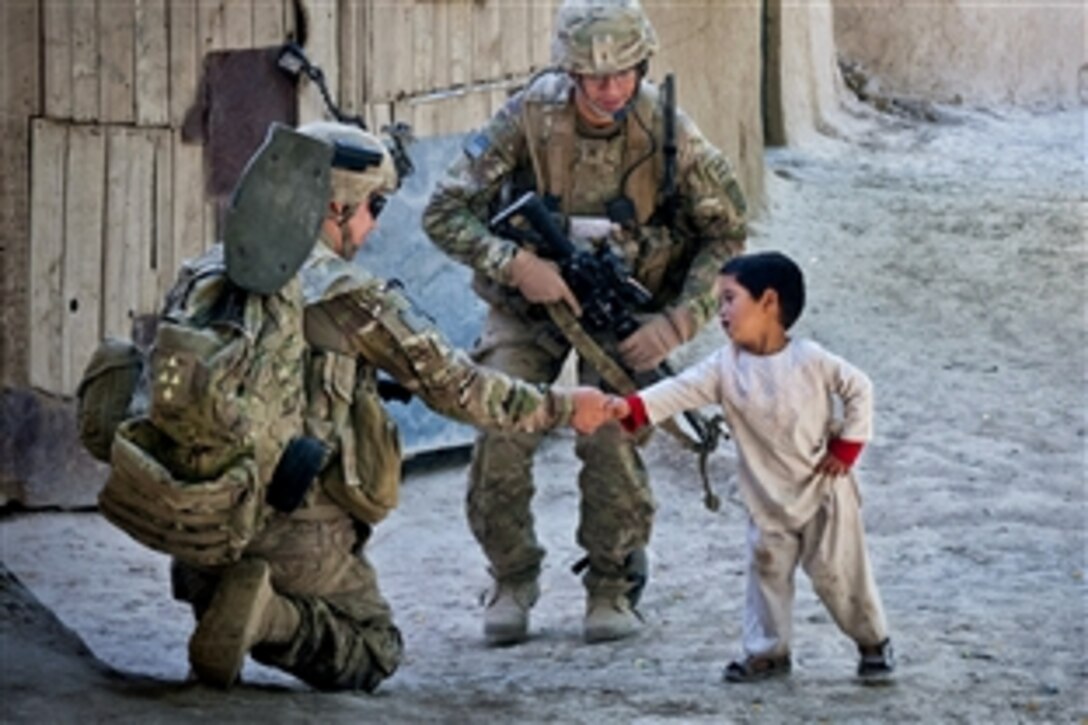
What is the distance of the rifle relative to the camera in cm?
685

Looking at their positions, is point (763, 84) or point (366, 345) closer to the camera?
point (366, 345)

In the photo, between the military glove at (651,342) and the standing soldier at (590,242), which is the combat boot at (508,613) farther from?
the military glove at (651,342)

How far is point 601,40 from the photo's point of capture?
6812 millimetres

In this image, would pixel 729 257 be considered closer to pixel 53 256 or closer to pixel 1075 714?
pixel 1075 714

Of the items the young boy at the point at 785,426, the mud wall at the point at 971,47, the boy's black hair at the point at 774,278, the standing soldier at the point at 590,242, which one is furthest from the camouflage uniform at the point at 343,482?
the mud wall at the point at 971,47

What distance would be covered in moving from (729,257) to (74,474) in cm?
302

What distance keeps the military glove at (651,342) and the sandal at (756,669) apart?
3.15ft

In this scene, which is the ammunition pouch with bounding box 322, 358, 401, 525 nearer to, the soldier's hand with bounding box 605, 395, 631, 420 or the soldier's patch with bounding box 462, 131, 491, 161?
the soldier's hand with bounding box 605, 395, 631, 420

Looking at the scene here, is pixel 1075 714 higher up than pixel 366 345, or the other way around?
pixel 366 345

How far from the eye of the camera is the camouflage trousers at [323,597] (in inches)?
231

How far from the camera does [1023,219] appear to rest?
13.6m

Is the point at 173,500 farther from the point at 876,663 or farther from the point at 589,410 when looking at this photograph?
the point at 876,663

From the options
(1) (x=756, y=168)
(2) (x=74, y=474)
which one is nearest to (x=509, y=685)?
(2) (x=74, y=474)

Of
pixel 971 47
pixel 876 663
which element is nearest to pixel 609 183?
pixel 876 663
